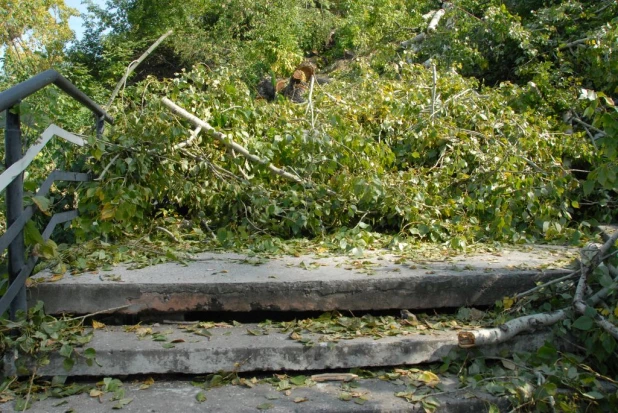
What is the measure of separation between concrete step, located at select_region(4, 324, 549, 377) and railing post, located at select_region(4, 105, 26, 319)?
28cm

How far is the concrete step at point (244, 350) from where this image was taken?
2535 mm

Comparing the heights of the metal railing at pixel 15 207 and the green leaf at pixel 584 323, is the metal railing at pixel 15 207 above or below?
above

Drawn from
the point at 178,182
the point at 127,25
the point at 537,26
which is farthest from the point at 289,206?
the point at 127,25

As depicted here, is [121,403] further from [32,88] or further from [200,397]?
[32,88]

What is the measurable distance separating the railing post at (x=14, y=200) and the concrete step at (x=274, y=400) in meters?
0.51

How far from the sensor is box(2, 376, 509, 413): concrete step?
7.56 feet

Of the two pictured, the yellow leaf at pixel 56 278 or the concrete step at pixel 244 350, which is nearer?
the concrete step at pixel 244 350

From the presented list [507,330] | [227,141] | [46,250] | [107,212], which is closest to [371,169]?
[227,141]

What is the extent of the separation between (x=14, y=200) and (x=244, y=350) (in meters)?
1.19

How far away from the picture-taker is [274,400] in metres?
2.40

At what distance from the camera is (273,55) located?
15.3m

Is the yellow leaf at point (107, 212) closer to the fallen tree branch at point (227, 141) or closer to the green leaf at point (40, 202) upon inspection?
the green leaf at point (40, 202)

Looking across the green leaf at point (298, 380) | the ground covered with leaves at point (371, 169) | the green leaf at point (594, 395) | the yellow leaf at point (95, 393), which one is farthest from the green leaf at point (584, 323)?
the yellow leaf at point (95, 393)

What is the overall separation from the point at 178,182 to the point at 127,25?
55.7ft
